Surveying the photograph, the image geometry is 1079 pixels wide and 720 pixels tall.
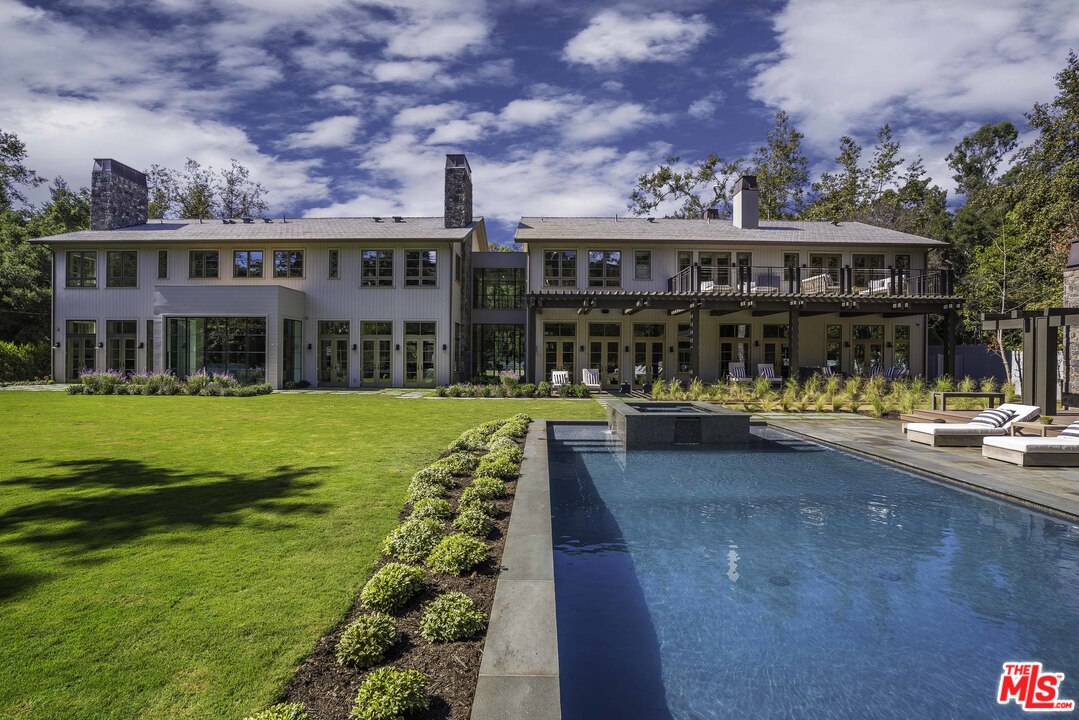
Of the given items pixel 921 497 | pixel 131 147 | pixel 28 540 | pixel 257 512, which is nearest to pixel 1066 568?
pixel 921 497

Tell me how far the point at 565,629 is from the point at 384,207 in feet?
130

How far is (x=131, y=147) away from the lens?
29.4 metres

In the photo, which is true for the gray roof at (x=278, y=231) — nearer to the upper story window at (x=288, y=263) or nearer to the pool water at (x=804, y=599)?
the upper story window at (x=288, y=263)

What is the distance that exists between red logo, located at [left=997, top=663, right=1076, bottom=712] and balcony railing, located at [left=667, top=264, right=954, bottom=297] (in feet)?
58.1

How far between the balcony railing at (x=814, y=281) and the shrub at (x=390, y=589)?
18355 millimetres

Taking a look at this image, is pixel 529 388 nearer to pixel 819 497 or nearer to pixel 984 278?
pixel 819 497

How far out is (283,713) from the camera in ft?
7.20

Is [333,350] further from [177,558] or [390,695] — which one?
[390,695]

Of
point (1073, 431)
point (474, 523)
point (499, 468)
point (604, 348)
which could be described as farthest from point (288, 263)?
point (1073, 431)

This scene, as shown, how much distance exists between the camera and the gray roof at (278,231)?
2281 cm

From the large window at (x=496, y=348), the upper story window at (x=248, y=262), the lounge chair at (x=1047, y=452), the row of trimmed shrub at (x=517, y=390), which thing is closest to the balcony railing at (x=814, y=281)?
the row of trimmed shrub at (x=517, y=390)

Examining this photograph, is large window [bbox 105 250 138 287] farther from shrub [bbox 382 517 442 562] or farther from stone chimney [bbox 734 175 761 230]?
stone chimney [bbox 734 175 761 230]

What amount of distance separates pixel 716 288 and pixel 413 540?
2013 cm

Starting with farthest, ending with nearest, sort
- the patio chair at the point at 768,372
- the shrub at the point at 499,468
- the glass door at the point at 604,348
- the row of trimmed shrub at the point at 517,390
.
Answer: the glass door at the point at 604,348 < the patio chair at the point at 768,372 < the row of trimmed shrub at the point at 517,390 < the shrub at the point at 499,468
